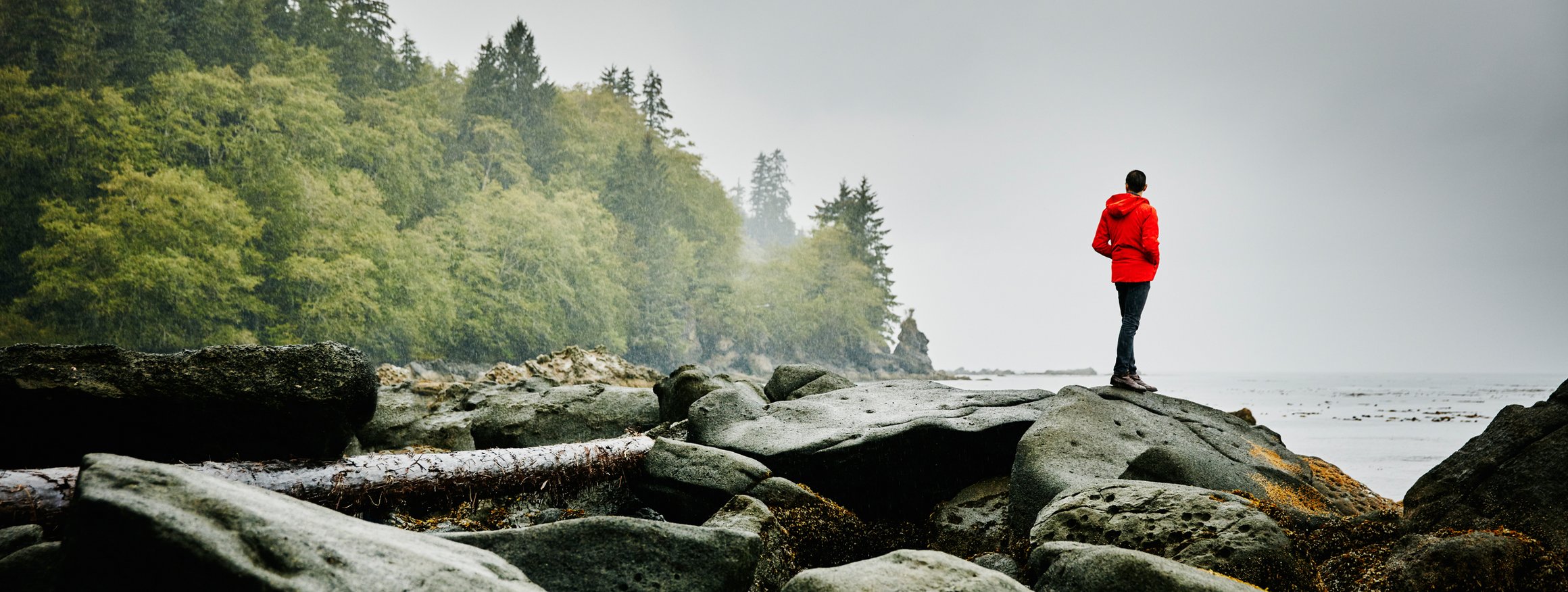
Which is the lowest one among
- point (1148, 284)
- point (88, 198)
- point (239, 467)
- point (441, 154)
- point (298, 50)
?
point (239, 467)

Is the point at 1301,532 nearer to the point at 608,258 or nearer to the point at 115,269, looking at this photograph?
the point at 115,269

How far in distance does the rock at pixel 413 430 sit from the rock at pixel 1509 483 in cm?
845

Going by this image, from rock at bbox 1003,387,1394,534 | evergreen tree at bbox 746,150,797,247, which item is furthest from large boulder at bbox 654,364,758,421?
evergreen tree at bbox 746,150,797,247

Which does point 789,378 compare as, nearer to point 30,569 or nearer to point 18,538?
point 18,538

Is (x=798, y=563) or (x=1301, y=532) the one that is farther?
(x=798, y=563)

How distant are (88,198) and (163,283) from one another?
482 centimetres

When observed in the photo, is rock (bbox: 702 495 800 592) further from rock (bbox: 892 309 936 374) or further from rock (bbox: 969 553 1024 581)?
rock (bbox: 892 309 936 374)

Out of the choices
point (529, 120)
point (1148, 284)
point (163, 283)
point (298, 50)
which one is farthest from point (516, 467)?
point (529, 120)

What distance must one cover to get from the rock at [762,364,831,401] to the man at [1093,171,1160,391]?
334cm

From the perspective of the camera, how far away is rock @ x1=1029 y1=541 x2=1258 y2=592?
285 cm

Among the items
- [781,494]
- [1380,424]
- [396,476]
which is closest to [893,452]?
[781,494]

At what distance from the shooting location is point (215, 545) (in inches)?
75.8

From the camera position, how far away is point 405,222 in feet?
112

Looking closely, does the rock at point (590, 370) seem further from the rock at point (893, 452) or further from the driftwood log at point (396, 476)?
the rock at point (893, 452)
